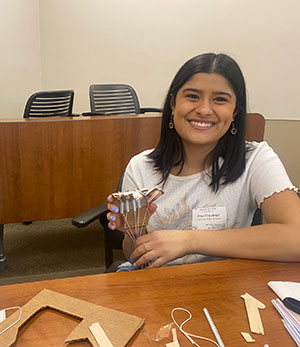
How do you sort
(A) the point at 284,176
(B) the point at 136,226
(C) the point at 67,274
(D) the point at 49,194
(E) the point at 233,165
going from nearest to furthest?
(B) the point at 136,226 → (A) the point at 284,176 → (E) the point at 233,165 → (C) the point at 67,274 → (D) the point at 49,194

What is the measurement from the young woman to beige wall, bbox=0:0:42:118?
12.9 ft

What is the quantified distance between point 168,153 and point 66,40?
4.29 m

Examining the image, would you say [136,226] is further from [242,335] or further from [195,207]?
[242,335]

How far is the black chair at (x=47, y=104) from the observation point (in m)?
3.40

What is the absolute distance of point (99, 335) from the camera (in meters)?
0.74

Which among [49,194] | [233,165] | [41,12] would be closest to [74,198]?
[49,194]

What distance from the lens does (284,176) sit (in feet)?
4.07

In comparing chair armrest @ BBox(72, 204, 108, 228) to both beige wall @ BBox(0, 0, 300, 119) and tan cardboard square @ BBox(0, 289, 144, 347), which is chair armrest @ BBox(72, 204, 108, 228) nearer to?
tan cardboard square @ BBox(0, 289, 144, 347)

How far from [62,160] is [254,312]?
1.94 metres

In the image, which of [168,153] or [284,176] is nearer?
[284,176]

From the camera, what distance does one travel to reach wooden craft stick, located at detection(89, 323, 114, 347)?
72 cm

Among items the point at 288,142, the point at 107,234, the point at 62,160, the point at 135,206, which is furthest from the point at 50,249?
the point at 288,142

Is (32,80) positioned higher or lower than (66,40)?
lower

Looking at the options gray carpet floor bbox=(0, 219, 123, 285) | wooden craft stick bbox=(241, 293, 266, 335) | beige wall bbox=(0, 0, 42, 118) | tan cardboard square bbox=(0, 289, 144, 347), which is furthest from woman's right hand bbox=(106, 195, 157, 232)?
beige wall bbox=(0, 0, 42, 118)
